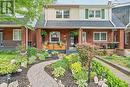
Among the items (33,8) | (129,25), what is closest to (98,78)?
→ (33,8)

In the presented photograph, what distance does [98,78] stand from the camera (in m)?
12.2

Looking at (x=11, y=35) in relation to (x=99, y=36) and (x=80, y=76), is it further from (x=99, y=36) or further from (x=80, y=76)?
(x=80, y=76)

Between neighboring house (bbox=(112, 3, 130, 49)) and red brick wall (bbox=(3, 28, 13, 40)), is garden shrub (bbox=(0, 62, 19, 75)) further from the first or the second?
neighboring house (bbox=(112, 3, 130, 49))

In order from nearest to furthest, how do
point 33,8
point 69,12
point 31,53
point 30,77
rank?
point 30,77 → point 33,8 → point 31,53 → point 69,12

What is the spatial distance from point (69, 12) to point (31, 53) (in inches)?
616

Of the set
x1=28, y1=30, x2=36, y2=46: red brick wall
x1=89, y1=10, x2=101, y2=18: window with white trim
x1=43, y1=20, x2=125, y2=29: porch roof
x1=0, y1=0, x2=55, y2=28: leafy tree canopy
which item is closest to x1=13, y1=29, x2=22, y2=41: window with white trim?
x1=28, y1=30, x2=36, y2=46: red brick wall

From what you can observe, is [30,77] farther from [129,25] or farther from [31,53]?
[129,25]

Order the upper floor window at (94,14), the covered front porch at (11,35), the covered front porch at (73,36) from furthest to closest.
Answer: the upper floor window at (94,14) → the covered front porch at (73,36) → the covered front porch at (11,35)

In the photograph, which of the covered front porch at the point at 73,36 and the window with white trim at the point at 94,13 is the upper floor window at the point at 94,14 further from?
the covered front porch at the point at 73,36

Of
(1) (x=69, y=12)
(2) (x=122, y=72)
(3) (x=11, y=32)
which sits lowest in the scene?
(2) (x=122, y=72)

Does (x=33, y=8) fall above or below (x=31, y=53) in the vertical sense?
above

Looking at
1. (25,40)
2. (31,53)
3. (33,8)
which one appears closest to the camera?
(33,8)

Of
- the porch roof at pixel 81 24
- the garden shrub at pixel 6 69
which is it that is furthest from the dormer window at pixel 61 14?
the garden shrub at pixel 6 69

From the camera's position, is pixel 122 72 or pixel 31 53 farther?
pixel 31 53
